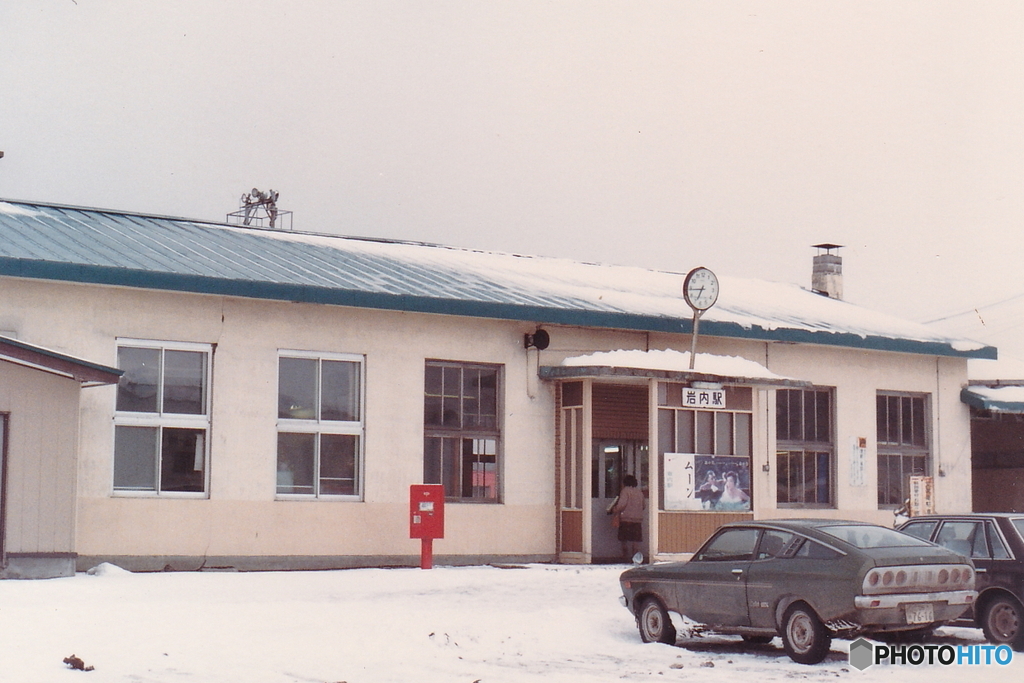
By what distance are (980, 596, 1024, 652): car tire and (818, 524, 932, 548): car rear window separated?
1.37 meters

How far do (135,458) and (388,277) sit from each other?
535 cm

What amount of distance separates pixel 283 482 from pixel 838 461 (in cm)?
1173

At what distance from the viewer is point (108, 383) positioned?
17.8m

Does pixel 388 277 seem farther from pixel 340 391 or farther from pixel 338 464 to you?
pixel 338 464

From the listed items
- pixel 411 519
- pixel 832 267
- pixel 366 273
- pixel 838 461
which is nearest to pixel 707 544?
pixel 411 519

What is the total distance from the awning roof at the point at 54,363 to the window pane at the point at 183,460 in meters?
2.11

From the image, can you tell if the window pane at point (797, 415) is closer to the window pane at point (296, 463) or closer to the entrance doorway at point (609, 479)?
the entrance doorway at point (609, 479)

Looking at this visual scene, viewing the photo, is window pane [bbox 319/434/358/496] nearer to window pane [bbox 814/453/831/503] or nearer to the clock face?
the clock face

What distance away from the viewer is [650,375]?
22109mm

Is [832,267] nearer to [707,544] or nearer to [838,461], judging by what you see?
[838,461]

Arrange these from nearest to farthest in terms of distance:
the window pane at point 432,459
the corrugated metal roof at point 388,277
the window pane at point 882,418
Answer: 1. the corrugated metal roof at point 388,277
2. the window pane at point 432,459
3. the window pane at point 882,418

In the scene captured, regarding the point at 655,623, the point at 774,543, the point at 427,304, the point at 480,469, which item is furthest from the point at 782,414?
the point at 774,543

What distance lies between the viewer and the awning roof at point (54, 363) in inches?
656

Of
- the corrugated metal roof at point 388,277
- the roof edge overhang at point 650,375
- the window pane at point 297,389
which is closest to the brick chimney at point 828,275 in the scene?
the corrugated metal roof at point 388,277
